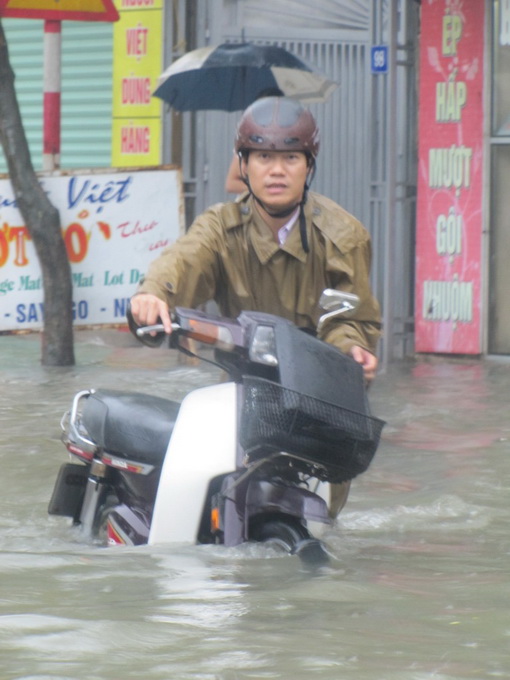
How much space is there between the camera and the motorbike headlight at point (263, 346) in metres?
3.84

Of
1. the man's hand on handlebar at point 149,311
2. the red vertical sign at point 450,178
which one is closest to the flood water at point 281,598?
the man's hand on handlebar at point 149,311

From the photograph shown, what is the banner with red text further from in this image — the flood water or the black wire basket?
the black wire basket

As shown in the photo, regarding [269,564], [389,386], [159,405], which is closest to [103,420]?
[159,405]

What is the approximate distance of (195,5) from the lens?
1148 cm

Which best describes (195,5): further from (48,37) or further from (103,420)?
(103,420)

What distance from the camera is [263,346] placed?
3852 millimetres

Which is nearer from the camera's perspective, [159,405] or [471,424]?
[159,405]

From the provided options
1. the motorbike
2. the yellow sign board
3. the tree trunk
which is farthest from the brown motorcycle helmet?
the yellow sign board

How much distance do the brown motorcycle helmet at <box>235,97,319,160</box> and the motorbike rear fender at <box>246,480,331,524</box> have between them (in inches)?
42.8

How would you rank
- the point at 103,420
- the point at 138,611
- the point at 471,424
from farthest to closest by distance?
the point at 471,424, the point at 103,420, the point at 138,611

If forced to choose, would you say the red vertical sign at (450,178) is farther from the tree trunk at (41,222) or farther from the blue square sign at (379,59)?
the tree trunk at (41,222)

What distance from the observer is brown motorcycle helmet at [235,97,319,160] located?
4445 millimetres

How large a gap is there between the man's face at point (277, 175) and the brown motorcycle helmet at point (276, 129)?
40 mm

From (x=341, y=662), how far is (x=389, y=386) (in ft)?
20.4
